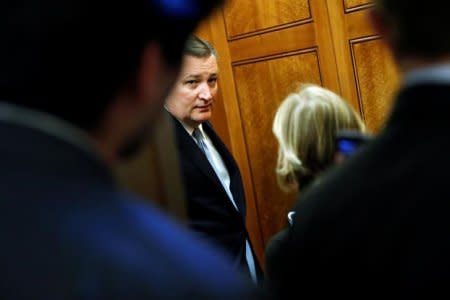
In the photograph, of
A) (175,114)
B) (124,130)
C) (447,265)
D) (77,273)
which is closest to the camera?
(77,273)

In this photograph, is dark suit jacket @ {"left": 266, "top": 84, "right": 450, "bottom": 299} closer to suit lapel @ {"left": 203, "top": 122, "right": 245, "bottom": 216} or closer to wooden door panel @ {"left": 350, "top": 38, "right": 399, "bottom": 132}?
suit lapel @ {"left": 203, "top": 122, "right": 245, "bottom": 216}

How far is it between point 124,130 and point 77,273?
17 cm

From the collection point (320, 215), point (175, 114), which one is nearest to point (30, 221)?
point (320, 215)

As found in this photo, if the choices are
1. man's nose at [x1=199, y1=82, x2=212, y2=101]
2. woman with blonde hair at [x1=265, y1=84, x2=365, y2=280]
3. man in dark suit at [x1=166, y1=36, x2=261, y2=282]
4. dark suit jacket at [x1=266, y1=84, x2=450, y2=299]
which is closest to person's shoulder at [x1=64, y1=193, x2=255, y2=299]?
dark suit jacket at [x1=266, y1=84, x2=450, y2=299]

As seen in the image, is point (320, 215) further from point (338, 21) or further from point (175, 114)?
point (338, 21)

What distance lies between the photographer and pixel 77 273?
596 millimetres

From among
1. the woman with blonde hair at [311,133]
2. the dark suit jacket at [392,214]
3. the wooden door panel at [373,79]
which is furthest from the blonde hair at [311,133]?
the wooden door panel at [373,79]

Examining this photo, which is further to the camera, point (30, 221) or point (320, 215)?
point (320, 215)

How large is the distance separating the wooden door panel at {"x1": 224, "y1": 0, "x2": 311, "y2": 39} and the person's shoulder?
2831mm

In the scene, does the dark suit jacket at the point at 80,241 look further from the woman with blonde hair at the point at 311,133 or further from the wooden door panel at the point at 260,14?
the wooden door panel at the point at 260,14

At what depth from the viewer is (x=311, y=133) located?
1812mm

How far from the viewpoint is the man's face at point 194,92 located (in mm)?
2566

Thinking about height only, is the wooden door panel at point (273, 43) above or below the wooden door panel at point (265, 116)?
above

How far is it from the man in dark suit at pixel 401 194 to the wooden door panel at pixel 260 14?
254 centimetres
